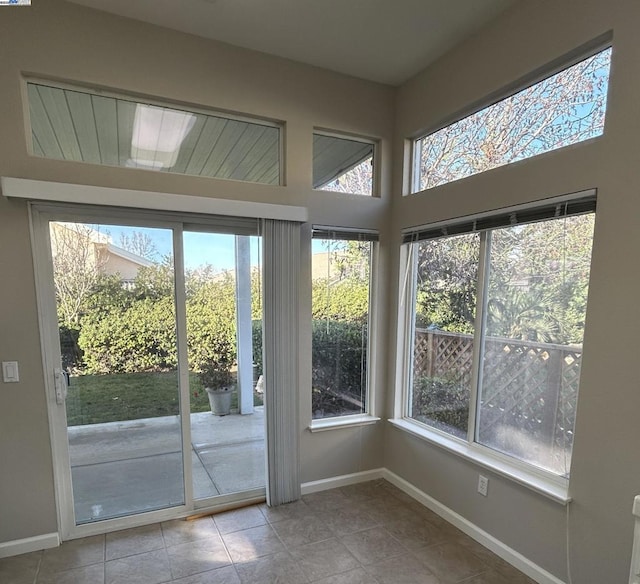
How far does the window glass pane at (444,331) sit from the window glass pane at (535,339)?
143 mm

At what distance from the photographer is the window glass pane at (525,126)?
183cm

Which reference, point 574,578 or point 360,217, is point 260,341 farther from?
point 574,578

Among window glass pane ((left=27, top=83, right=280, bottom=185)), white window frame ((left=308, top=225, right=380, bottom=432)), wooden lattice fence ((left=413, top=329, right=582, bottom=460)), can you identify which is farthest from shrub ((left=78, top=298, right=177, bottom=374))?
wooden lattice fence ((left=413, top=329, right=582, bottom=460))

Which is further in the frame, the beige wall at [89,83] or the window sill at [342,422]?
the window sill at [342,422]

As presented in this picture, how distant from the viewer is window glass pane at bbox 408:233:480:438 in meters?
2.50

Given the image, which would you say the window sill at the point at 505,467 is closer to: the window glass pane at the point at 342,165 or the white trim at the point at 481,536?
the white trim at the point at 481,536

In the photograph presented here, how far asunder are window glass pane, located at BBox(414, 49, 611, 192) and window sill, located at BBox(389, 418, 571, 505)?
182 cm

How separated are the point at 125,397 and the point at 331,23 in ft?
8.93

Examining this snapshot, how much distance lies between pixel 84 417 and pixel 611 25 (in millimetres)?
3569

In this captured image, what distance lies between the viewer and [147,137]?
2393mm

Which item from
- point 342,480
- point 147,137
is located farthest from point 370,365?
point 147,137

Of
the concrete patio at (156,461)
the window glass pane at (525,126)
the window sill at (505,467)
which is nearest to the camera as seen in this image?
the window glass pane at (525,126)

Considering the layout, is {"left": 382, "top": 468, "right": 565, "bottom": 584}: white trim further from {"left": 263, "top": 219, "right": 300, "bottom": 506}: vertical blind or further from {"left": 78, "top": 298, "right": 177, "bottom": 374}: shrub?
{"left": 78, "top": 298, "right": 177, "bottom": 374}: shrub

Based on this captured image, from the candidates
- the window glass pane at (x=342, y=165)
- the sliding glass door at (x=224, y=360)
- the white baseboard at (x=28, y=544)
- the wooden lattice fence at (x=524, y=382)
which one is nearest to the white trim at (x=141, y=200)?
the sliding glass door at (x=224, y=360)
